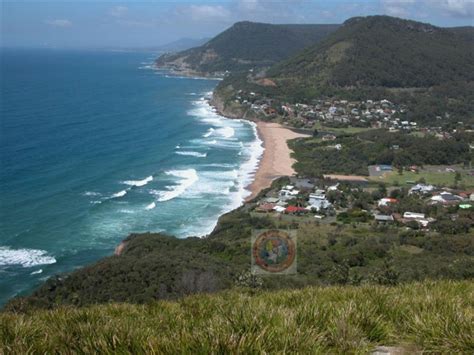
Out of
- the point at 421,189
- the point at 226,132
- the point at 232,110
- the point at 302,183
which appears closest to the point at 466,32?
the point at 232,110

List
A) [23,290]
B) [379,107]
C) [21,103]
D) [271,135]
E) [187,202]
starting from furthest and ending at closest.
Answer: [379,107] → [21,103] → [271,135] → [187,202] → [23,290]

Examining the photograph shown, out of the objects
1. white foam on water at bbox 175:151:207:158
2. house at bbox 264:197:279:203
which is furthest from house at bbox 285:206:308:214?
white foam on water at bbox 175:151:207:158

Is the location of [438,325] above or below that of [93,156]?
above

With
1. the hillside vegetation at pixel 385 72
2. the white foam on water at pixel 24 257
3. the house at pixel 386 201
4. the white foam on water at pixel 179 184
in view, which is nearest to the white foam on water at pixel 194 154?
the white foam on water at pixel 179 184

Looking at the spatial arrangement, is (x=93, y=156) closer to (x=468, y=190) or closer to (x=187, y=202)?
(x=187, y=202)

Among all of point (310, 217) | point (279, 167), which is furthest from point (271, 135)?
point (310, 217)

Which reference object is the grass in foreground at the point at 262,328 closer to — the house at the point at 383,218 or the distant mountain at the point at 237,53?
the house at the point at 383,218

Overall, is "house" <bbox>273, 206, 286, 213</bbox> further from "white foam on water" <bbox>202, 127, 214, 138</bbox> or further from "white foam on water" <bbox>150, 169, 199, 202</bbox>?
"white foam on water" <bbox>202, 127, 214, 138</bbox>

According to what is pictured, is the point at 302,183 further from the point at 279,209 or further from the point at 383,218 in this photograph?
the point at 383,218
